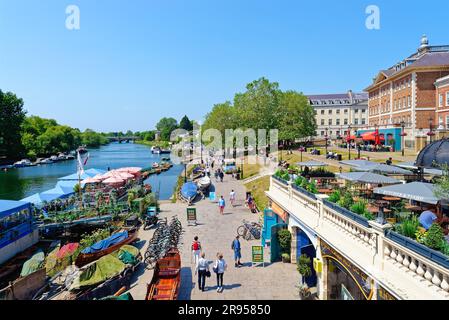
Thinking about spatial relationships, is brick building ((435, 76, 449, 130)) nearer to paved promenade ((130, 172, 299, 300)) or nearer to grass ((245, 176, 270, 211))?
grass ((245, 176, 270, 211))

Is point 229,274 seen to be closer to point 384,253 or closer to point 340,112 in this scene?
point 384,253

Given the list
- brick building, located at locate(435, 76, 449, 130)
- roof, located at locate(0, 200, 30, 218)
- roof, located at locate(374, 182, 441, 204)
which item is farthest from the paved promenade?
brick building, located at locate(435, 76, 449, 130)

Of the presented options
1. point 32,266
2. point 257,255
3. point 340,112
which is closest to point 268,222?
point 257,255

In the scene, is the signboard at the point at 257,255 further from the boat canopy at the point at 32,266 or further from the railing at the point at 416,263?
the boat canopy at the point at 32,266

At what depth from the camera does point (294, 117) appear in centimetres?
6234

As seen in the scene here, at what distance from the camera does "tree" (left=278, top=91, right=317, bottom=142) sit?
5936 cm

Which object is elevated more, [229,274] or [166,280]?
[166,280]

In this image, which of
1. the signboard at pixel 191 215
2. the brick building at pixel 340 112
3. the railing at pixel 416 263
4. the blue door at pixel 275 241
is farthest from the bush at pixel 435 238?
the brick building at pixel 340 112

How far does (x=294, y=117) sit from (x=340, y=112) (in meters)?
46.2

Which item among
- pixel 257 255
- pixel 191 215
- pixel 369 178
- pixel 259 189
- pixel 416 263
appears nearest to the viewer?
pixel 416 263

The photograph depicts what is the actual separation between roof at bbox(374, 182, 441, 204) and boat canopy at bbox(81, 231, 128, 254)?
44.0 feet

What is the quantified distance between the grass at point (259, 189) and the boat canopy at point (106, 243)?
480 inches
